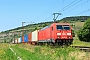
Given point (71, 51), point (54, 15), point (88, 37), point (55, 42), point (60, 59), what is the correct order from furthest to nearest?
point (88, 37) < point (54, 15) < point (55, 42) < point (71, 51) < point (60, 59)

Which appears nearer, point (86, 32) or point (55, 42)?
point (55, 42)

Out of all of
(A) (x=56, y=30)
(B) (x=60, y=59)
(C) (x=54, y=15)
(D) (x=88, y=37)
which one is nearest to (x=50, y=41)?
(A) (x=56, y=30)

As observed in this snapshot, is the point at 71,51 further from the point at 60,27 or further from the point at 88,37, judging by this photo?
the point at 88,37

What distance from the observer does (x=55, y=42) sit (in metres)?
32.5

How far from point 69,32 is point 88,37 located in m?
41.5

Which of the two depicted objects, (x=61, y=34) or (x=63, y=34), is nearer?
(x=63, y=34)

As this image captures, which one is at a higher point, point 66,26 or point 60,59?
point 66,26

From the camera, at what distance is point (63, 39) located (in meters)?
33.0

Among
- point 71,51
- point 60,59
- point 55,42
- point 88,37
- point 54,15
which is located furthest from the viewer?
point 88,37

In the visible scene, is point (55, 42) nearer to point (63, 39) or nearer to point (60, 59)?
point (63, 39)

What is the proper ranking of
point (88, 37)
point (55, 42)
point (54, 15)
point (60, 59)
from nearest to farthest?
point (60, 59), point (55, 42), point (54, 15), point (88, 37)

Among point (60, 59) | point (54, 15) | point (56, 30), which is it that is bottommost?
point (60, 59)

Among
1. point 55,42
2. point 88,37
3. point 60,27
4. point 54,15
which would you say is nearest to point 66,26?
point 60,27

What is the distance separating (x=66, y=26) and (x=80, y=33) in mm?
42142
